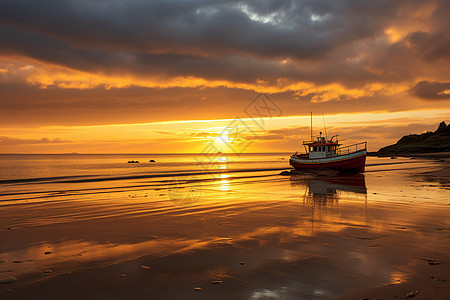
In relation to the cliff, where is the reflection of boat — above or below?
below

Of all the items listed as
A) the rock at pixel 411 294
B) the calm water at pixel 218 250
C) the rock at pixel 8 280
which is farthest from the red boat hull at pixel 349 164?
the rock at pixel 8 280

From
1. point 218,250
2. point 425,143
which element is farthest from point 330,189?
point 425,143

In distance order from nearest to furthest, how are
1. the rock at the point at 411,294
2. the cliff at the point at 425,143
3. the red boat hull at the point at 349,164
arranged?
the rock at the point at 411,294
the red boat hull at the point at 349,164
the cliff at the point at 425,143

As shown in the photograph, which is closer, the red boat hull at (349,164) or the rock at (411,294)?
the rock at (411,294)

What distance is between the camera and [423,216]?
1061 cm

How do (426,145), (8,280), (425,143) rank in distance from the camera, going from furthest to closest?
(425,143) → (426,145) → (8,280)

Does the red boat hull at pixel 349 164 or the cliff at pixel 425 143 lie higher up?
the cliff at pixel 425 143

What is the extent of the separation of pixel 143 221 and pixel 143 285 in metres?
5.65

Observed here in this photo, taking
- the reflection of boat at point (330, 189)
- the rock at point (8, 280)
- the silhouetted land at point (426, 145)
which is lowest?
the reflection of boat at point (330, 189)

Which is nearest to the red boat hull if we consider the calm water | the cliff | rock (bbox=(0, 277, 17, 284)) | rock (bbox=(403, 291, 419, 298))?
the calm water

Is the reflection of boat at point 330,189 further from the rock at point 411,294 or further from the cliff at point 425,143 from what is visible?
the cliff at point 425,143

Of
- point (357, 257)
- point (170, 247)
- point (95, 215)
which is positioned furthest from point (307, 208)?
point (95, 215)

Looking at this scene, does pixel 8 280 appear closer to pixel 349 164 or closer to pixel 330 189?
pixel 330 189

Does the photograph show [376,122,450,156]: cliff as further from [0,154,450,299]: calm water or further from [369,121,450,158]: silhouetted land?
[0,154,450,299]: calm water
